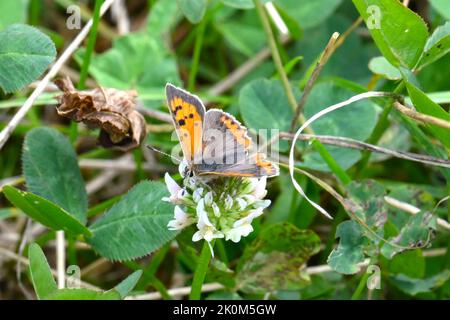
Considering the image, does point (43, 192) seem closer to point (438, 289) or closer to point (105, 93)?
point (105, 93)

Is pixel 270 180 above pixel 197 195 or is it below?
below

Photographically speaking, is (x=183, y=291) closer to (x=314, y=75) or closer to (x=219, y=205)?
(x=219, y=205)

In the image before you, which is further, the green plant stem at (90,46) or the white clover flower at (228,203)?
the green plant stem at (90,46)

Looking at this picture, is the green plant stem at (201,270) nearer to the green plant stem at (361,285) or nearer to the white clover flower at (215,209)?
the white clover flower at (215,209)

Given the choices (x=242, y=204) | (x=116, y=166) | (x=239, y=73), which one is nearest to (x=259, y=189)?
(x=242, y=204)

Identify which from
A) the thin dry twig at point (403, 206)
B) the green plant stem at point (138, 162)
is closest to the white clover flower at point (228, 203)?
the thin dry twig at point (403, 206)

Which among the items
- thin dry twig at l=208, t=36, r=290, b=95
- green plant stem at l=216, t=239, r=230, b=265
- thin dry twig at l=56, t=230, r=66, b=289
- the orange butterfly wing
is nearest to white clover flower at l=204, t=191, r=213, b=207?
the orange butterfly wing
